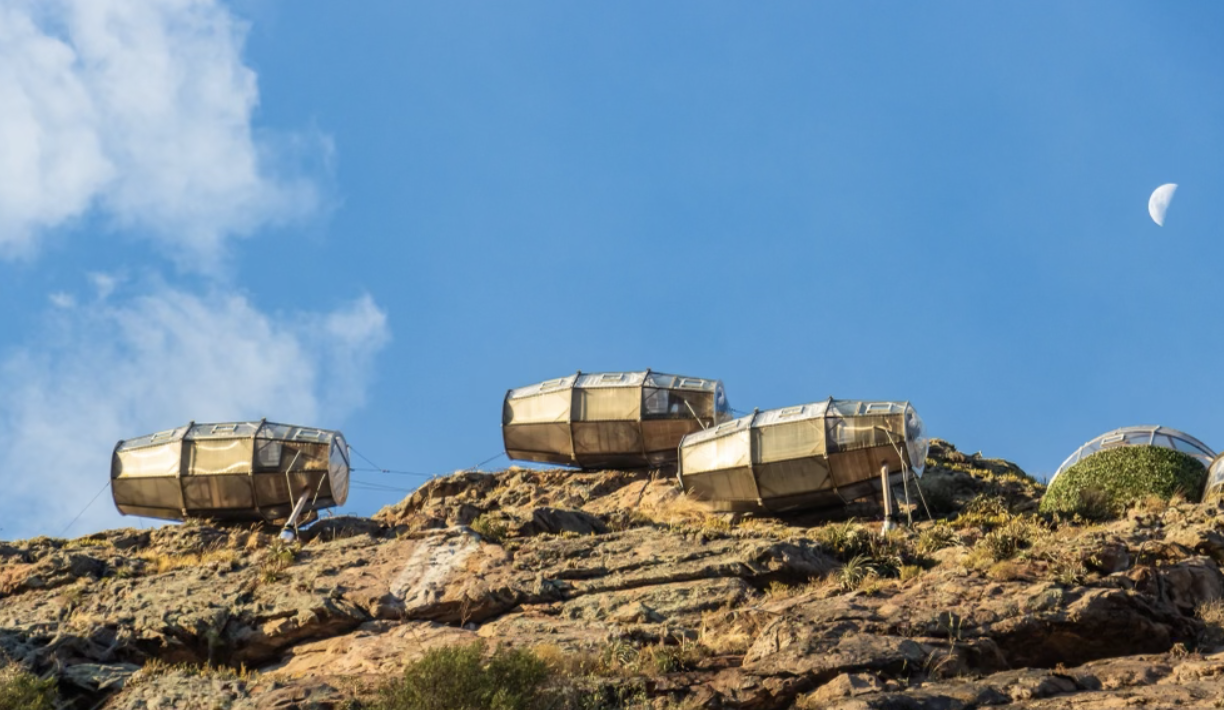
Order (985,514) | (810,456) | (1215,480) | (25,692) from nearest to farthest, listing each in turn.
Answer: (25,692) < (985,514) < (1215,480) < (810,456)

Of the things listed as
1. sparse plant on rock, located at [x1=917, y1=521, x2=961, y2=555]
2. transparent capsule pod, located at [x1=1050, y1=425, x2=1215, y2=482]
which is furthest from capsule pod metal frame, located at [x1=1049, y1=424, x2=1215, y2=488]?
sparse plant on rock, located at [x1=917, y1=521, x2=961, y2=555]

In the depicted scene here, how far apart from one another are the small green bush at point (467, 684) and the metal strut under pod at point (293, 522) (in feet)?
43.1

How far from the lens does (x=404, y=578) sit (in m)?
27.6

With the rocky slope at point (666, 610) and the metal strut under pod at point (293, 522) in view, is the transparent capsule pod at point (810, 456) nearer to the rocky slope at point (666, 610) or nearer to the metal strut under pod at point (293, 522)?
the rocky slope at point (666, 610)

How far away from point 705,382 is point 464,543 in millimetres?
17530

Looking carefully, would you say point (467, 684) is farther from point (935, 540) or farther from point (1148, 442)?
point (1148, 442)

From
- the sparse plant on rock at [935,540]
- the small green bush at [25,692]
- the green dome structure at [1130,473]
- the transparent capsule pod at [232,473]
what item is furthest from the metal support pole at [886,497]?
the small green bush at [25,692]

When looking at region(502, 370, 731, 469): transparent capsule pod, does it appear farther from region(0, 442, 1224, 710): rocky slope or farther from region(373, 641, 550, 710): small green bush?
region(373, 641, 550, 710): small green bush

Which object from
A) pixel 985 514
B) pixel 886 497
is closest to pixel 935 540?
pixel 985 514

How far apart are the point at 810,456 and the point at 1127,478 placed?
8035 millimetres

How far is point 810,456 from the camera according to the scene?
36.7 metres

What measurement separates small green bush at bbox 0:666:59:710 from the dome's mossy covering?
74.0 feet

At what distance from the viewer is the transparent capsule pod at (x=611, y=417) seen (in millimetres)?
44688

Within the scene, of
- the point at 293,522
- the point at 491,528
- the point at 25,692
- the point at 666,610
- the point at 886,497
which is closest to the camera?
the point at 25,692
